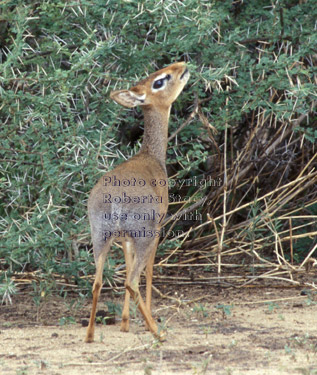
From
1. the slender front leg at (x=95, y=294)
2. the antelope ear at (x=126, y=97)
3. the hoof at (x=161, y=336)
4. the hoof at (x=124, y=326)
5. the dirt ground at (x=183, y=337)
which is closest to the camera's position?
the dirt ground at (x=183, y=337)

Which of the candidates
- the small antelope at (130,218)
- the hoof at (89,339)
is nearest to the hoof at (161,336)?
the small antelope at (130,218)

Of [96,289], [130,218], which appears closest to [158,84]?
[130,218]

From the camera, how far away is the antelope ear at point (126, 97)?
5.07 meters

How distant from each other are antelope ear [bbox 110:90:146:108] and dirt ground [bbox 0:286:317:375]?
146 cm

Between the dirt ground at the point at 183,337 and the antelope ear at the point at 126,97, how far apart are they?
4.80 feet

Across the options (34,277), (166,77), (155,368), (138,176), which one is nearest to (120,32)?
(166,77)

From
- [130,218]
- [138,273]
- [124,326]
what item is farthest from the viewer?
[124,326]

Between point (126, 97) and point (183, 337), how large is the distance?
176 cm

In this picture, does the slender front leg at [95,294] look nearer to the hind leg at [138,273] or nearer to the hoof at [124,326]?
the hind leg at [138,273]

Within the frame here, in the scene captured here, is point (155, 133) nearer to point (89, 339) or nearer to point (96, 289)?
point (96, 289)

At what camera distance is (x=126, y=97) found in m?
5.13

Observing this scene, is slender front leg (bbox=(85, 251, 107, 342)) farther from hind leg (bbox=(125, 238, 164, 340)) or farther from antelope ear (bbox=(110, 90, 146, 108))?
antelope ear (bbox=(110, 90, 146, 108))

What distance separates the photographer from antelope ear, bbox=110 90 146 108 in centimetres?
507

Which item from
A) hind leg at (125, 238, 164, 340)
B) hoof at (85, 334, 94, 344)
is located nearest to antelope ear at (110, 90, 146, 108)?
hind leg at (125, 238, 164, 340)
